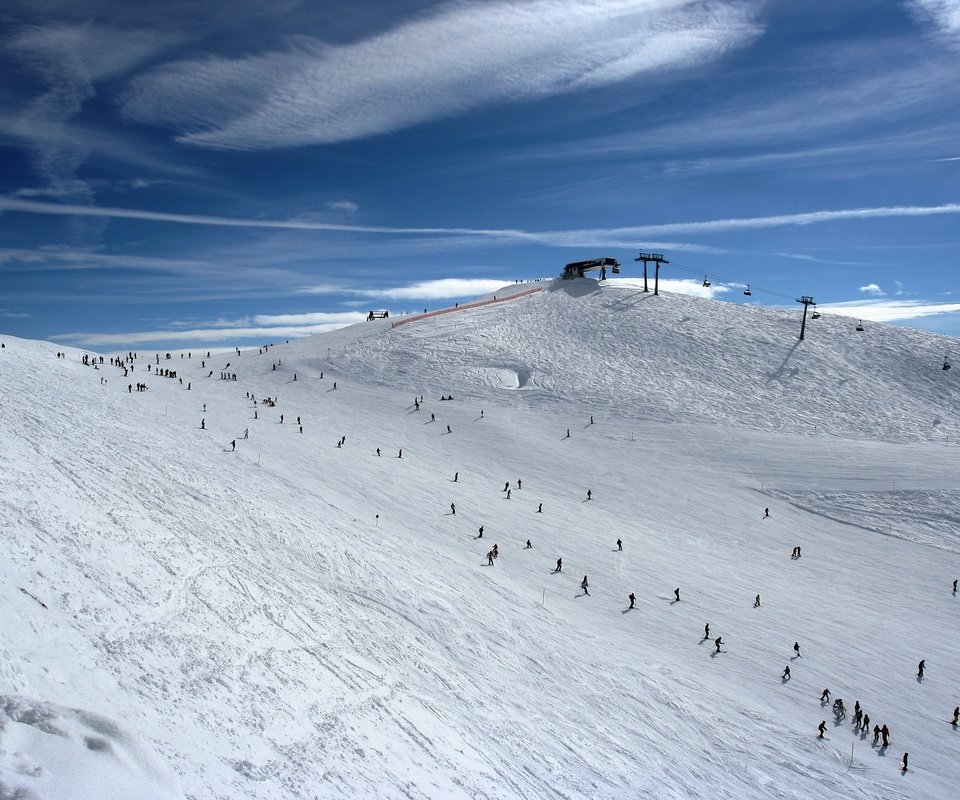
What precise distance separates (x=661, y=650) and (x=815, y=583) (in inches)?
458

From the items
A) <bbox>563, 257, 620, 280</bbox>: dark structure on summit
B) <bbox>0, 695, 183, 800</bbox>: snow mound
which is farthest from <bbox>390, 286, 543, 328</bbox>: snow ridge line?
<bbox>0, 695, 183, 800</bbox>: snow mound

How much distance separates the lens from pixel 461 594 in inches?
910

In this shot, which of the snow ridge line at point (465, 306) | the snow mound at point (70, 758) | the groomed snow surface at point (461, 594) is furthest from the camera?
the snow ridge line at point (465, 306)

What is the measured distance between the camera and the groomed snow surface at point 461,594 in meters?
13.1

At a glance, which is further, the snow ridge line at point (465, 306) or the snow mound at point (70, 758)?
the snow ridge line at point (465, 306)

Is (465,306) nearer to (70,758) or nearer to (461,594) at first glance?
(461,594)

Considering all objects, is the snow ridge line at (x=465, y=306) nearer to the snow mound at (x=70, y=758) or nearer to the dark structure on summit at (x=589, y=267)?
the dark structure on summit at (x=589, y=267)

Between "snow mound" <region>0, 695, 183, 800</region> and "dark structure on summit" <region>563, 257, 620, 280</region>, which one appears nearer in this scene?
"snow mound" <region>0, 695, 183, 800</region>

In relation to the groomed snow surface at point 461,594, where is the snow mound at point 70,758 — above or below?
above

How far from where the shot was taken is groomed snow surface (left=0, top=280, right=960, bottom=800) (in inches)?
515

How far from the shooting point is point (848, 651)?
23453mm

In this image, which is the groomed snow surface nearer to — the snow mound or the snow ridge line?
the snow mound

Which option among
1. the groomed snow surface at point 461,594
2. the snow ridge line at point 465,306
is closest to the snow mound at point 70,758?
the groomed snow surface at point 461,594

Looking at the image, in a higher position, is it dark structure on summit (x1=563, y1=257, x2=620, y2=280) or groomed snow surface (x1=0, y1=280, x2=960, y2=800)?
dark structure on summit (x1=563, y1=257, x2=620, y2=280)
